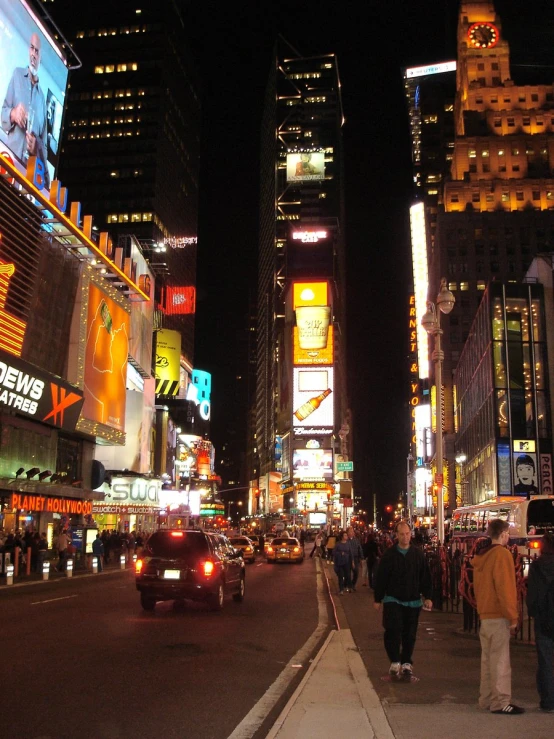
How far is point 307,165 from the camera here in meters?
192

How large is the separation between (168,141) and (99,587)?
112 m

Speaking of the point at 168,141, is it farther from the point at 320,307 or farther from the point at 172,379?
the point at 172,379

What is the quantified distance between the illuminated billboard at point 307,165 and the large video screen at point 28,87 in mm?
152986

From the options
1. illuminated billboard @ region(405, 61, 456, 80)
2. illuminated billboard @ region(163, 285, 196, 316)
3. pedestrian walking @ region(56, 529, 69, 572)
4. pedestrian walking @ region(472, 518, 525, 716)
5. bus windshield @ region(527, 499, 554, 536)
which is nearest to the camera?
pedestrian walking @ region(472, 518, 525, 716)

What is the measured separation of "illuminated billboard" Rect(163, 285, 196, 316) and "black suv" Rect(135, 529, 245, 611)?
10443cm

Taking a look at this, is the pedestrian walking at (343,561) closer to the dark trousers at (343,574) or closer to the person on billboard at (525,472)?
the dark trousers at (343,574)

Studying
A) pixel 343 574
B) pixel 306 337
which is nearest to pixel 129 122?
pixel 306 337

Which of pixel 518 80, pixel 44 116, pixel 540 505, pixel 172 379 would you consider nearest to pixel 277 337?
pixel 518 80

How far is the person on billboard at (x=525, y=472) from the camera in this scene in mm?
58344

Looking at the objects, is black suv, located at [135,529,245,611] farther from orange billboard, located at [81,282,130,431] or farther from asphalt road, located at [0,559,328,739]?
orange billboard, located at [81,282,130,431]

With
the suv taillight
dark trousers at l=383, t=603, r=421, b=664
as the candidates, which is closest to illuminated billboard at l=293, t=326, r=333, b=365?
the suv taillight

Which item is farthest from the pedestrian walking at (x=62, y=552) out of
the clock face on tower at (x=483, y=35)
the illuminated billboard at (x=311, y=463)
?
the clock face on tower at (x=483, y=35)

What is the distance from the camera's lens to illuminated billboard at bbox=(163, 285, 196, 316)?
12328cm

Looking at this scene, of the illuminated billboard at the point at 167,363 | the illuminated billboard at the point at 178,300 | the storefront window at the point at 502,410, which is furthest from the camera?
the illuminated billboard at the point at 178,300
